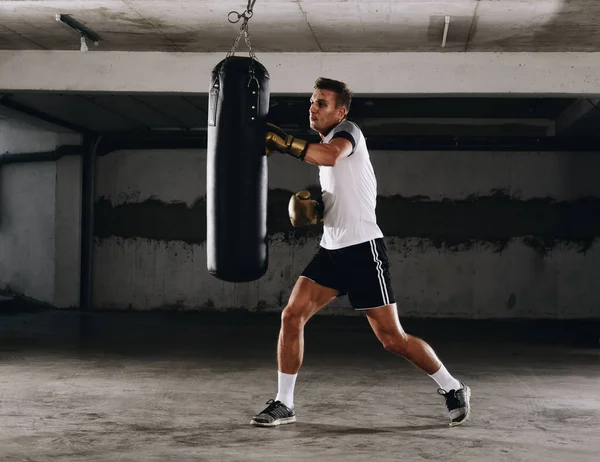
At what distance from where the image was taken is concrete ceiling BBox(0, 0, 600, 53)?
557 cm

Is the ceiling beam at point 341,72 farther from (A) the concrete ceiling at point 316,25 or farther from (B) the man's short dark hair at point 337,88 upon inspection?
(B) the man's short dark hair at point 337,88

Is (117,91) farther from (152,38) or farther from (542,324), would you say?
(542,324)

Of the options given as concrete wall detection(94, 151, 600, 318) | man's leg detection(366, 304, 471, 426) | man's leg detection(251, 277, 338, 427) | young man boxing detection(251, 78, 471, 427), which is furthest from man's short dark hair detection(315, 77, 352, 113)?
concrete wall detection(94, 151, 600, 318)

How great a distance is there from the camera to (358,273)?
359 cm

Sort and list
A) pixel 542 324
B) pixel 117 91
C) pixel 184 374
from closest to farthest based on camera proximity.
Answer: pixel 184 374 → pixel 117 91 → pixel 542 324

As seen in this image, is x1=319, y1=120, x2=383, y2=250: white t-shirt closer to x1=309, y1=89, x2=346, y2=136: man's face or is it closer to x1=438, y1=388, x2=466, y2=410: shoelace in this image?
x1=309, y1=89, x2=346, y2=136: man's face

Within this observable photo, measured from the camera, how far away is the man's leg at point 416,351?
11.7ft

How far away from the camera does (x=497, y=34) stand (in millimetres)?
6277

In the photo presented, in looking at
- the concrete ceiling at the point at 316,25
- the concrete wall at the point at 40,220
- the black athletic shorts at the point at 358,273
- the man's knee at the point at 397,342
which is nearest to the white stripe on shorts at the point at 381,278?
the black athletic shorts at the point at 358,273

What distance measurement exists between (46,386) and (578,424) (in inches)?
122

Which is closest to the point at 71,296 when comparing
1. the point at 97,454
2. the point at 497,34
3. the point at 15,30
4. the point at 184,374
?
the point at 15,30

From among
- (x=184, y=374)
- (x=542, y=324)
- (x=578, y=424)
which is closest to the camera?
(x=578, y=424)

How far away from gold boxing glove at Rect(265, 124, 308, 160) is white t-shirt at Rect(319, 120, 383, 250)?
Result: 23cm

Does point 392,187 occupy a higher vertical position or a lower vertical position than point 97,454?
higher
